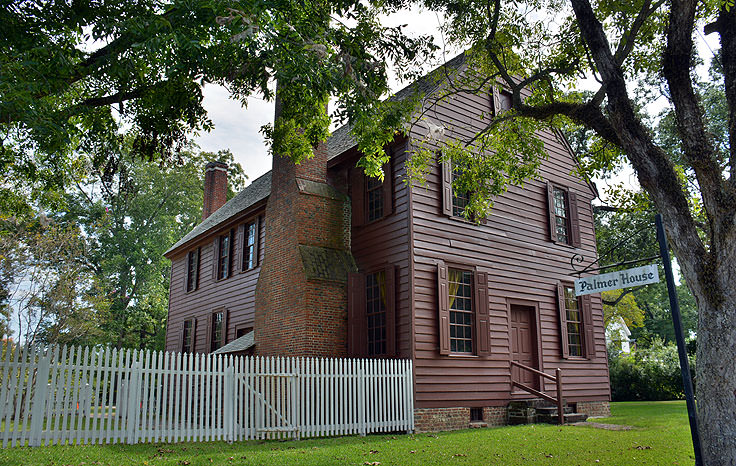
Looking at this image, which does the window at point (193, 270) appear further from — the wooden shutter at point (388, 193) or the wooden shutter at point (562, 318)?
the wooden shutter at point (562, 318)

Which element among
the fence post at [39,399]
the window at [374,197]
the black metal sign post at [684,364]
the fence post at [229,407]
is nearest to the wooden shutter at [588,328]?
the window at [374,197]

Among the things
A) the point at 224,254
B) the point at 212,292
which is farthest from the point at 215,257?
the point at 212,292

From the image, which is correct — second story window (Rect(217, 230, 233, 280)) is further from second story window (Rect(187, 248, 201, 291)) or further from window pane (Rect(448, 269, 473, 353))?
window pane (Rect(448, 269, 473, 353))

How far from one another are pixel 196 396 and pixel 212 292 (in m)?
10.4

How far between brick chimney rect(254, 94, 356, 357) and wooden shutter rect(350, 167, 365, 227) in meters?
0.30

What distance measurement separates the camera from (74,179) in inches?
574

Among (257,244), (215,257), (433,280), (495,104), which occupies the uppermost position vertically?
(495,104)

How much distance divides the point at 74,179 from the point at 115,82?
185 inches

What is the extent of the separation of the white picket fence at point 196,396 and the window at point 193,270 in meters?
10.7

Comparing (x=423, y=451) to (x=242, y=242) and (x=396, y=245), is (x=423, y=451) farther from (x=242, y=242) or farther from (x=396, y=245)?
(x=242, y=242)

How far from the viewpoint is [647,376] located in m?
22.2

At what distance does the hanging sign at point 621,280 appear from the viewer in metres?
6.18

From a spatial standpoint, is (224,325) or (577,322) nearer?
(577,322)

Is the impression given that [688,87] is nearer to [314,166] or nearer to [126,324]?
[314,166]
